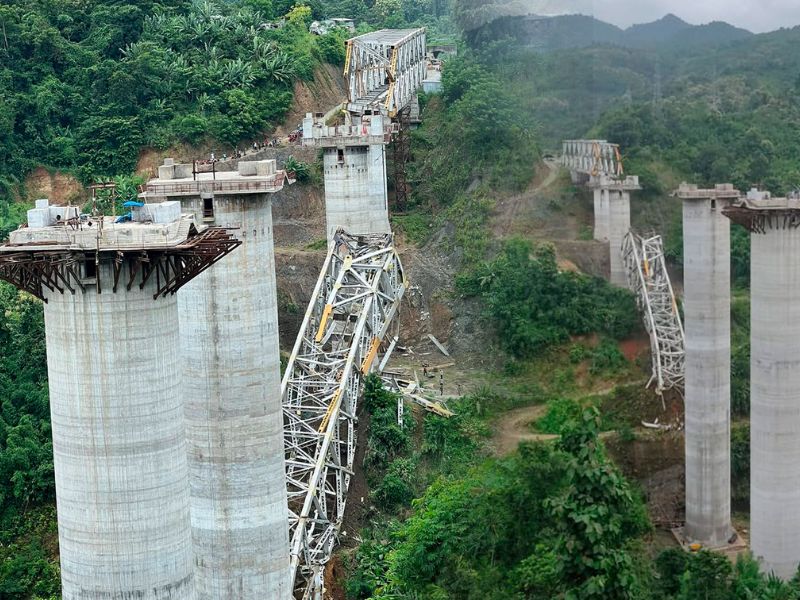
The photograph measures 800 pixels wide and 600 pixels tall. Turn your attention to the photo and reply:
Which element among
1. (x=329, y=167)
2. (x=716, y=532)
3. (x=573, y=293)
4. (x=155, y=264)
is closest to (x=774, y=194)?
(x=573, y=293)

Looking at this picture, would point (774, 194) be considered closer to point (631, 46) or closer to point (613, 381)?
point (613, 381)

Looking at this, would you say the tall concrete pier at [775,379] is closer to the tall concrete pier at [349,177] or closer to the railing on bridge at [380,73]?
the tall concrete pier at [349,177]

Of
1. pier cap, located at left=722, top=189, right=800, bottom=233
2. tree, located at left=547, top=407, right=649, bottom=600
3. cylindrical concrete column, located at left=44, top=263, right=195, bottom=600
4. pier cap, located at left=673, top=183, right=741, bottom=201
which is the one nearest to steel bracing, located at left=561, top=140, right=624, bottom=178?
pier cap, located at left=673, top=183, right=741, bottom=201

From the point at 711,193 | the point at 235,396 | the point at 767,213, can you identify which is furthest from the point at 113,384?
the point at 711,193

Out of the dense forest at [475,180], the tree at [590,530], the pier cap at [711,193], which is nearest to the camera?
the tree at [590,530]

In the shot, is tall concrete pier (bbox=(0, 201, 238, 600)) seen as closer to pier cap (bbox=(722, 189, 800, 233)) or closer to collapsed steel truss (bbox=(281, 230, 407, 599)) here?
collapsed steel truss (bbox=(281, 230, 407, 599))

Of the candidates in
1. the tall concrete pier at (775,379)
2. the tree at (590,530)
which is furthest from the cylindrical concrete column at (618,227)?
the tree at (590,530)

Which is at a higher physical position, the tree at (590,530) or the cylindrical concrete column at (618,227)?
the cylindrical concrete column at (618,227)

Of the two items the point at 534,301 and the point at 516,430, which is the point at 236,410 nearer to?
the point at 516,430
